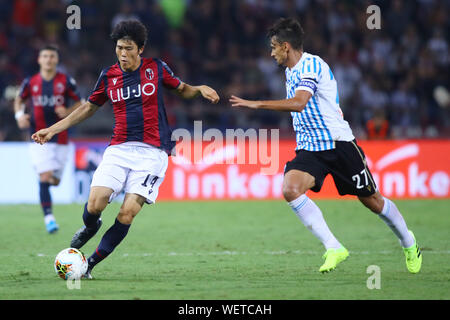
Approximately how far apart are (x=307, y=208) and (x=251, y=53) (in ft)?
40.1

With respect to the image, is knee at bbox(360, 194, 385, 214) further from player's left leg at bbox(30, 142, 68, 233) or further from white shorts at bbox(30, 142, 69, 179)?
white shorts at bbox(30, 142, 69, 179)

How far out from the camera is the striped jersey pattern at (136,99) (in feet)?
23.9

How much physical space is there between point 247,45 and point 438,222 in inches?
332

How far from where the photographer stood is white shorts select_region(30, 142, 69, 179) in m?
11.4

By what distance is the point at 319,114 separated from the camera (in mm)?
7340

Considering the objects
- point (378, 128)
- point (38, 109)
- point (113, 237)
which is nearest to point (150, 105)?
point (113, 237)

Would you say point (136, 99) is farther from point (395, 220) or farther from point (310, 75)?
point (395, 220)

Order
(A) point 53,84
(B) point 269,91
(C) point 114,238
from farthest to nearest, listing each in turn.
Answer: (B) point 269,91
(A) point 53,84
(C) point 114,238

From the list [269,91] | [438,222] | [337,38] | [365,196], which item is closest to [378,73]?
[337,38]

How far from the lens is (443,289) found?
6.58 m

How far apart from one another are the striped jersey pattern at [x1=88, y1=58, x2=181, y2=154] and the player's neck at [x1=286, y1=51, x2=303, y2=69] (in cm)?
110

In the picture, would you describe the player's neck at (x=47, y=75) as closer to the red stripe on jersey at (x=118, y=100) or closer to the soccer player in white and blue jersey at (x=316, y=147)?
the red stripe on jersey at (x=118, y=100)

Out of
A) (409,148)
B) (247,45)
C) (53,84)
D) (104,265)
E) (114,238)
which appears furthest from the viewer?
(247,45)

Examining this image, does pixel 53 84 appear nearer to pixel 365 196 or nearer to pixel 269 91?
pixel 365 196
